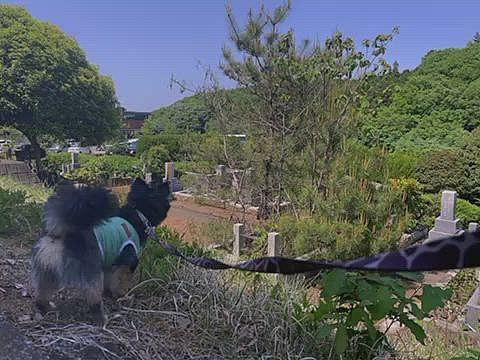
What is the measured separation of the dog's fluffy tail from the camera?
1.83 meters

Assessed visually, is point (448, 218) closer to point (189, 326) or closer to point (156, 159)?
point (189, 326)

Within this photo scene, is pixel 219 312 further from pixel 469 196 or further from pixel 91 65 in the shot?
pixel 91 65

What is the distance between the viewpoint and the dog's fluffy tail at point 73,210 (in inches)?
72.1

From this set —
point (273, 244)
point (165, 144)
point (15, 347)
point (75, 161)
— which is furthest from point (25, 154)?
point (15, 347)

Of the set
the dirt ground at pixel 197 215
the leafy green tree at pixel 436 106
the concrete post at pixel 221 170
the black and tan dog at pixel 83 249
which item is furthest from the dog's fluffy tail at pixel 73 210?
the leafy green tree at pixel 436 106

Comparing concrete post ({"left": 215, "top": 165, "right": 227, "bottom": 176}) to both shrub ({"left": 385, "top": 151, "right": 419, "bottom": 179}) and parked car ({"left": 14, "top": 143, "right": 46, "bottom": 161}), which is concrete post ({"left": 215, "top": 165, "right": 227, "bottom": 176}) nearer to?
shrub ({"left": 385, "top": 151, "right": 419, "bottom": 179})

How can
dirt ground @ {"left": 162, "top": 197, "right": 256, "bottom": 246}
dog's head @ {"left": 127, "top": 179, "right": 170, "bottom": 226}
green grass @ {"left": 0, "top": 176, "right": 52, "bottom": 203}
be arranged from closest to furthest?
dog's head @ {"left": 127, "top": 179, "right": 170, "bottom": 226} → green grass @ {"left": 0, "top": 176, "right": 52, "bottom": 203} → dirt ground @ {"left": 162, "top": 197, "right": 256, "bottom": 246}

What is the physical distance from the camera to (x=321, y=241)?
225 inches

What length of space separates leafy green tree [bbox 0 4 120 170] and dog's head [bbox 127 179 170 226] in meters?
11.5

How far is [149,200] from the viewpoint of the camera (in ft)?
8.11

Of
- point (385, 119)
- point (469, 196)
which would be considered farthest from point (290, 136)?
point (385, 119)

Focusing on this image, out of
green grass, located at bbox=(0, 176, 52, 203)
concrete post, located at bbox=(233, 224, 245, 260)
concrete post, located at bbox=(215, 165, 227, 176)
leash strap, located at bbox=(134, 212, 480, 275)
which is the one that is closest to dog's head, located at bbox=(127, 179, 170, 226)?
leash strap, located at bbox=(134, 212, 480, 275)

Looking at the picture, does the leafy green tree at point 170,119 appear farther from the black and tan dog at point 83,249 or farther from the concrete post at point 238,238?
the black and tan dog at point 83,249

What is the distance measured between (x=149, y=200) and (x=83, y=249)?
0.68 meters
